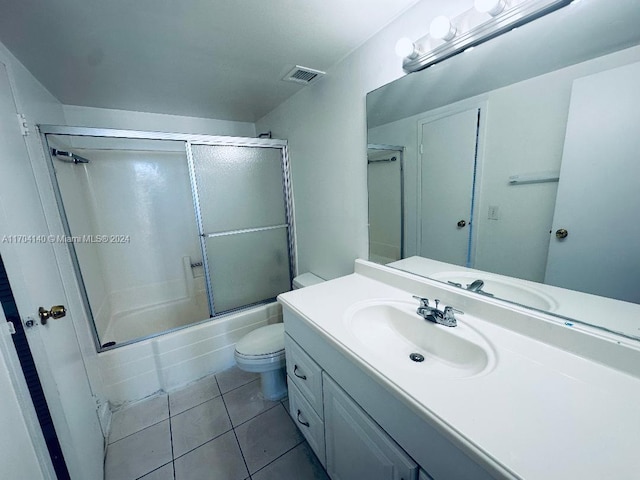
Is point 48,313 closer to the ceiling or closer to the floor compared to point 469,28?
closer to the floor

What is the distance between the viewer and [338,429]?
0.99m

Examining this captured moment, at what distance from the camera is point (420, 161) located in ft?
4.00

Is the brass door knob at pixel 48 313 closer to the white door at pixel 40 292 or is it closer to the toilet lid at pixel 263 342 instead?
the white door at pixel 40 292

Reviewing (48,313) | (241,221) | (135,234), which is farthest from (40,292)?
(135,234)

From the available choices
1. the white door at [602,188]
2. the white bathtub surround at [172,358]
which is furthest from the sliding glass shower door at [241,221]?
the white door at [602,188]

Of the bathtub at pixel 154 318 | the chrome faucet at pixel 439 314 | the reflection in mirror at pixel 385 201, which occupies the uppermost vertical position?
the reflection in mirror at pixel 385 201

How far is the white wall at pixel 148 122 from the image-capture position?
193 centimetres

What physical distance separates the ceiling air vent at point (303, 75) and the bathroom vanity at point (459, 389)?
1.35 meters

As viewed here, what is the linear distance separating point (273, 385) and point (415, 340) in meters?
1.12

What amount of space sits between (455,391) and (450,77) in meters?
1.18

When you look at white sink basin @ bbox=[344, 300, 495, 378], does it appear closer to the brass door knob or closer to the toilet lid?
the toilet lid

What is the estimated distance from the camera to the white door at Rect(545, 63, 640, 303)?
0.69m

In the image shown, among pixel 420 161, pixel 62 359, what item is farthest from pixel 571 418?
pixel 62 359

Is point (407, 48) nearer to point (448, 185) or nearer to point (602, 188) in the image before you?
point (448, 185)
